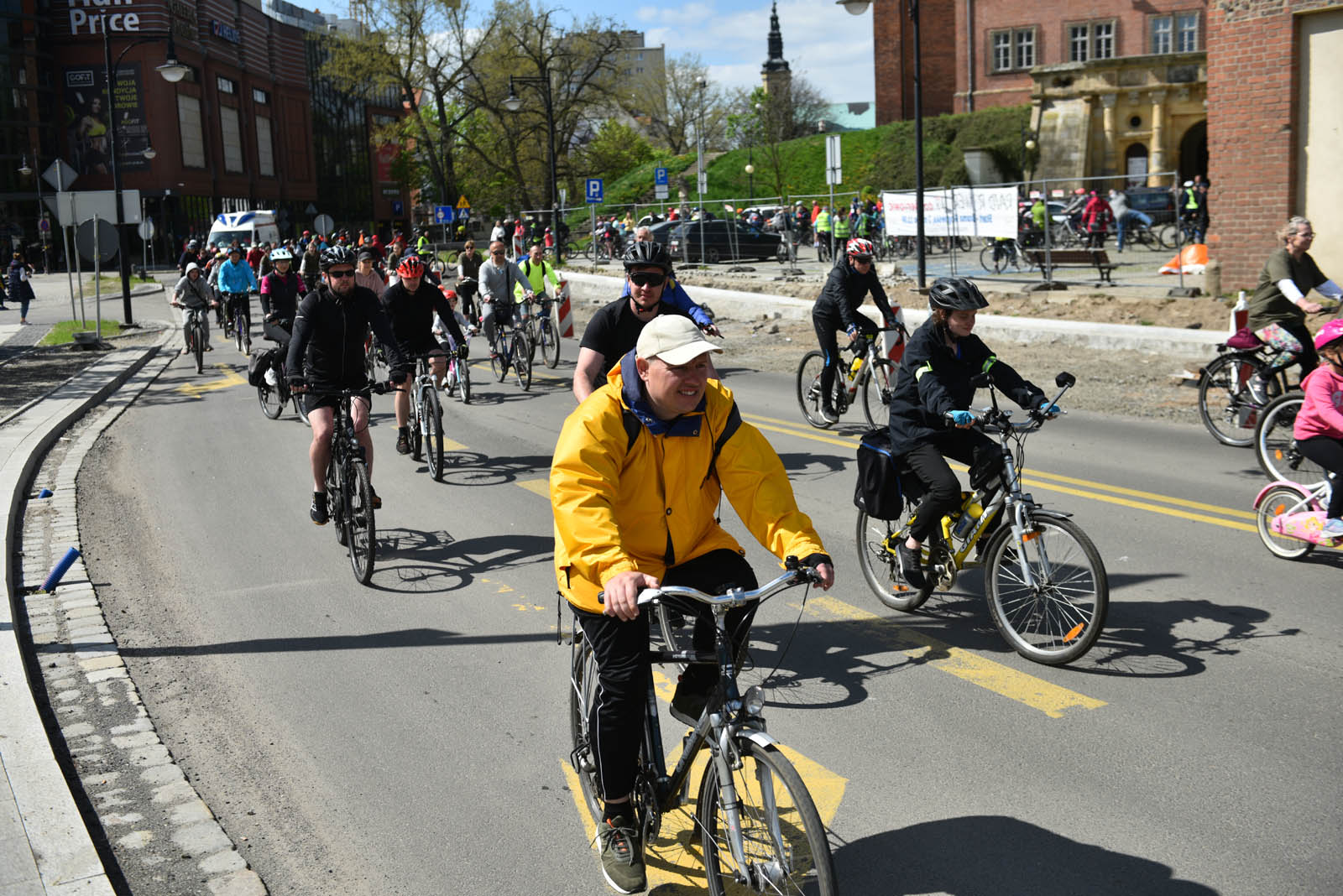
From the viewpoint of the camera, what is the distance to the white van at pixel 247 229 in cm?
5275

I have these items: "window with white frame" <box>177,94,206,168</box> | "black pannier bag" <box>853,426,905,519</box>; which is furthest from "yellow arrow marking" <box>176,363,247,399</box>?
"window with white frame" <box>177,94,206,168</box>

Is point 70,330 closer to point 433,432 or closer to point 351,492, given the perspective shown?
point 433,432

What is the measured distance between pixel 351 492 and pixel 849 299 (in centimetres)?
565

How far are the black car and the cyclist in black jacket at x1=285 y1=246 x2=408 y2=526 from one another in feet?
92.2

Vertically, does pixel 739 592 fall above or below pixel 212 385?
above

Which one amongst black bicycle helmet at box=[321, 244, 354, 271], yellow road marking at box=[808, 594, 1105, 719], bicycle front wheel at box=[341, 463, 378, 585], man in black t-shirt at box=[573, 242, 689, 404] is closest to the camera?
yellow road marking at box=[808, 594, 1105, 719]

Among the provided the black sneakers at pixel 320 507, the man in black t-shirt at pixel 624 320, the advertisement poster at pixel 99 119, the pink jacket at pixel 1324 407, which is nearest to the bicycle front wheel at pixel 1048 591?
the pink jacket at pixel 1324 407

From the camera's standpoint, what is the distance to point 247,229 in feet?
175

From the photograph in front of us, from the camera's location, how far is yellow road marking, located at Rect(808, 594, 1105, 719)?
17.7 ft

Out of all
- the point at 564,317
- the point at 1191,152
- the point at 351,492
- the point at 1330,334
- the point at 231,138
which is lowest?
the point at 351,492

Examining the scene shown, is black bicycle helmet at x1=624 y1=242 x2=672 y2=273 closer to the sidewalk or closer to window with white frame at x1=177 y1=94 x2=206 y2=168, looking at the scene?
the sidewalk

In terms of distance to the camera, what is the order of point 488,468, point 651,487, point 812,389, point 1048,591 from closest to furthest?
point 651,487, point 1048,591, point 488,468, point 812,389

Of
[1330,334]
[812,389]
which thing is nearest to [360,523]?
[1330,334]

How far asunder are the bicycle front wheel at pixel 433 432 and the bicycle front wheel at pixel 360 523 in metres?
2.72
